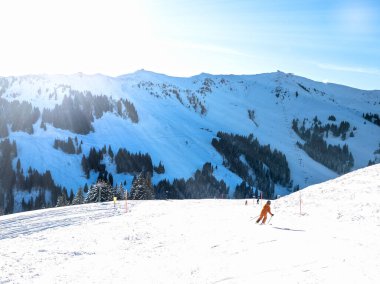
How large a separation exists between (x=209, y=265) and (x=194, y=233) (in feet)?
29.2

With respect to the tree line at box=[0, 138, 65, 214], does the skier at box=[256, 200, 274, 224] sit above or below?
Answer: above

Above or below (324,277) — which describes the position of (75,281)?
below

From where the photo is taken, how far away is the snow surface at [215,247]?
14664 mm

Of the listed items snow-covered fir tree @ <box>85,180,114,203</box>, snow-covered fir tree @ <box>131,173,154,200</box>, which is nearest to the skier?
snow-covered fir tree @ <box>131,173,154,200</box>

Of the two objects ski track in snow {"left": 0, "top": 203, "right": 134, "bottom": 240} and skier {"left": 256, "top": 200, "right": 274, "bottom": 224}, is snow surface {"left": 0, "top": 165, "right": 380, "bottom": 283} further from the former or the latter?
skier {"left": 256, "top": 200, "right": 274, "bottom": 224}

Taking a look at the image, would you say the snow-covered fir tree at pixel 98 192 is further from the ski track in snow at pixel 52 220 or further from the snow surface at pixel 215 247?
the snow surface at pixel 215 247

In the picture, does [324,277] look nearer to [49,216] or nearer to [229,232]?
[229,232]

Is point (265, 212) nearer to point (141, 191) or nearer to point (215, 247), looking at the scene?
point (215, 247)

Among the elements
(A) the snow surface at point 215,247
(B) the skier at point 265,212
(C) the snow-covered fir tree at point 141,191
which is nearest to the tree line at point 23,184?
(C) the snow-covered fir tree at point 141,191

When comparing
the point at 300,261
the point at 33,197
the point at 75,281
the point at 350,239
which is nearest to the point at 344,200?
the point at 350,239

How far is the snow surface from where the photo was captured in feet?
48.1

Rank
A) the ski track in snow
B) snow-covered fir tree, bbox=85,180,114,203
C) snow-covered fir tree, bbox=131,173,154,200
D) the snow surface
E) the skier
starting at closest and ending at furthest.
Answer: the snow surface
the skier
the ski track in snow
snow-covered fir tree, bbox=85,180,114,203
snow-covered fir tree, bbox=131,173,154,200

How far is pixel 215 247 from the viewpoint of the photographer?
67.6 feet

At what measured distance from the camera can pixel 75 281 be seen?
1764cm
